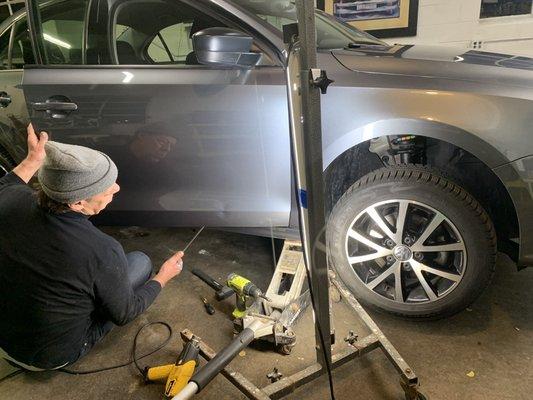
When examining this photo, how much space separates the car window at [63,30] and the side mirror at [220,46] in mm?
749

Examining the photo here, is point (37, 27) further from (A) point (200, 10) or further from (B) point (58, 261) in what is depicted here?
(B) point (58, 261)

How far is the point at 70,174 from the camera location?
1076mm

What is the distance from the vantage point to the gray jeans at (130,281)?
1.41 m

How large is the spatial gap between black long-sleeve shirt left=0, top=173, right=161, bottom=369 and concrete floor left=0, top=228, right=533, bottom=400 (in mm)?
187

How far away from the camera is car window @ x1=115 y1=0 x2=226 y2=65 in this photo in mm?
1663

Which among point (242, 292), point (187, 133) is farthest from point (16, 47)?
point (242, 292)

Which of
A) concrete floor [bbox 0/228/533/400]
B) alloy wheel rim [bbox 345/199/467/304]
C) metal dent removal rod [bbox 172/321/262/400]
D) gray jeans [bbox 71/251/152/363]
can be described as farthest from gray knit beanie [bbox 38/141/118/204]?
alloy wheel rim [bbox 345/199/467/304]

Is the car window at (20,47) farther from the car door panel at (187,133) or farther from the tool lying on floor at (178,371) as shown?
the tool lying on floor at (178,371)

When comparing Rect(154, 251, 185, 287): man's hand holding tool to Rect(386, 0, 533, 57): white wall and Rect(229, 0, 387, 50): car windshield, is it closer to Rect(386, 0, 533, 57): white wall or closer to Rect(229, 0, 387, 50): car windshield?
Rect(229, 0, 387, 50): car windshield

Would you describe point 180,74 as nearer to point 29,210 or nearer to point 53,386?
point 29,210

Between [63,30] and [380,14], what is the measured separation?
273 centimetres

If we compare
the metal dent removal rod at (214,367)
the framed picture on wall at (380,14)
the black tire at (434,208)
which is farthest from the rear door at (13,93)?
the framed picture on wall at (380,14)

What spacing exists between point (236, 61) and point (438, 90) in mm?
747

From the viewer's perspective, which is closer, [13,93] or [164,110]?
[164,110]
